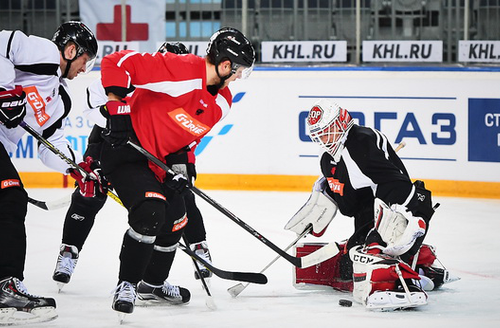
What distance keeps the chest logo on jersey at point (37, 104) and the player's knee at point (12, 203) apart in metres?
0.44

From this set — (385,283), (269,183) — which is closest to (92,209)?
(385,283)

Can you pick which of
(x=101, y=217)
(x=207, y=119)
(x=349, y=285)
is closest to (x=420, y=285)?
(x=349, y=285)

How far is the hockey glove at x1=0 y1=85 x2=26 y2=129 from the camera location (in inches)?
135

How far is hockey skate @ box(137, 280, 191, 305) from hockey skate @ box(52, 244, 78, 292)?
0.42 metres

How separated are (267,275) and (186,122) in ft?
3.96

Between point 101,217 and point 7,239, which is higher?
point 7,239

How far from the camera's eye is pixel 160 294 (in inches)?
149

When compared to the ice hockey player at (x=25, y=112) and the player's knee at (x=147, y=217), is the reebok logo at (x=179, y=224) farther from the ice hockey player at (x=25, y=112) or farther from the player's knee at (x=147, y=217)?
the ice hockey player at (x=25, y=112)

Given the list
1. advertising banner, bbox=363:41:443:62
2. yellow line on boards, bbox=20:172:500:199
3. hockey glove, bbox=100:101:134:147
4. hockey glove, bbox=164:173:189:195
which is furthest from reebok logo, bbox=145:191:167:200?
advertising banner, bbox=363:41:443:62

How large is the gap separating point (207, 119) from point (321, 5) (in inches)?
155

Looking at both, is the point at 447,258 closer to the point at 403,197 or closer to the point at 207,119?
the point at 403,197

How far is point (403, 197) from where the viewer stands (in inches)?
146

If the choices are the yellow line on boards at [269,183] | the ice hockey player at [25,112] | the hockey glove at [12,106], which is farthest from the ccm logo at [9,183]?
the yellow line on boards at [269,183]

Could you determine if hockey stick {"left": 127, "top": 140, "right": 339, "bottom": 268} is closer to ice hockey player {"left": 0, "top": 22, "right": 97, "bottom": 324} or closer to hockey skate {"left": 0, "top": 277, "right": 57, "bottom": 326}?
ice hockey player {"left": 0, "top": 22, "right": 97, "bottom": 324}
